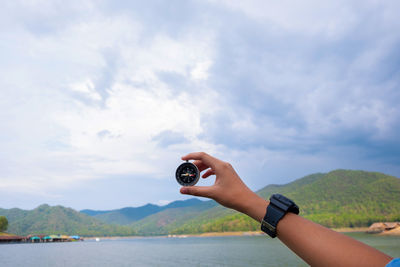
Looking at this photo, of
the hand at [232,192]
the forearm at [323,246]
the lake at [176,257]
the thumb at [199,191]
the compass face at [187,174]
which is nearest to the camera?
the forearm at [323,246]

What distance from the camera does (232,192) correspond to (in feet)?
7.82

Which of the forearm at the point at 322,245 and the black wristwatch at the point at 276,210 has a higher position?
the black wristwatch at the point at 276,210

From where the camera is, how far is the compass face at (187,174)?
3391 millimetres

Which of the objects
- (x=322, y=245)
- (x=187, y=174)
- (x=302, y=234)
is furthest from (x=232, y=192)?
(x=187, y=174)

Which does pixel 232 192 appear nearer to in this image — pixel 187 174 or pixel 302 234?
pixel 302 234

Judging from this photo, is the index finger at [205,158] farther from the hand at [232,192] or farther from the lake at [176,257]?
the lake at [176,257]

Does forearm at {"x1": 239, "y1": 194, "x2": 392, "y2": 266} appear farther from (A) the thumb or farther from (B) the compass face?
(B) the compass face

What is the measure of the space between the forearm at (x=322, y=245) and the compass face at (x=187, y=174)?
1.30m

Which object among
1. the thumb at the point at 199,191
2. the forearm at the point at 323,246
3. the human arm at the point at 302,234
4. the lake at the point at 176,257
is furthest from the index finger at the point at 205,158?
the lake at the point at 176,257

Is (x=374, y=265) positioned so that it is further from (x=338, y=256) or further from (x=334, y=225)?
(x=334, y=225)

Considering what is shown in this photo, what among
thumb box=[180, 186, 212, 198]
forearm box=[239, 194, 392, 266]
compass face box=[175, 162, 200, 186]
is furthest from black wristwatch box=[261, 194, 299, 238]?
compass face box=[175, 162, 200, 186]

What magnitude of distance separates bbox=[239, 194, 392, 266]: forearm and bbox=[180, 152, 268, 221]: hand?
0.17ft

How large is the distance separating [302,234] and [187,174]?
1.73m

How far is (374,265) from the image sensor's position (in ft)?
5.45
